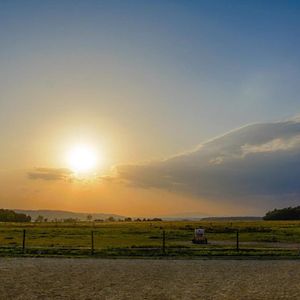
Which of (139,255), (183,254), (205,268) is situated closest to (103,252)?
(139,255)

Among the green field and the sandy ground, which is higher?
the green field

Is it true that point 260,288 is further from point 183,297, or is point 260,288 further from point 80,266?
point 80,266

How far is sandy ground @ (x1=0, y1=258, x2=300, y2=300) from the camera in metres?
14.5

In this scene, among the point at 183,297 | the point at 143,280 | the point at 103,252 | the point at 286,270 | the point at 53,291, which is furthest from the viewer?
the point at 103,252

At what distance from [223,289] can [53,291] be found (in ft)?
17.2

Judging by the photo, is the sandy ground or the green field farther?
the green field

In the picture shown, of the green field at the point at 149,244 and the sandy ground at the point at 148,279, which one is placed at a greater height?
the green field at the point at 149,244

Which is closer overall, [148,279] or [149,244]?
[148,279]

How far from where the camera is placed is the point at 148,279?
707 inches

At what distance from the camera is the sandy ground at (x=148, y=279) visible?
14.5 meters

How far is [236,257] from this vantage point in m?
27.5

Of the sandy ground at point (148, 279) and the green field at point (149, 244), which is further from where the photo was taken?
the green field at point (149, 244)

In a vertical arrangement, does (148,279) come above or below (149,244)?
below

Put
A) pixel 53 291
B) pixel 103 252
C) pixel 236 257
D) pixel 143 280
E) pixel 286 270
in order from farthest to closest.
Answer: pixel 103 252 → pixel 236 257 → pixel 286 270 → pixel 143 280 → pixel 53 291
